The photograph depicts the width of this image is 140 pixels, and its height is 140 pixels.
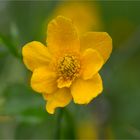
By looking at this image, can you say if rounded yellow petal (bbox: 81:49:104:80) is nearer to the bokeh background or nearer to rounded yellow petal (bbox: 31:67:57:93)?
rounded yellow petal (bbox: 31:67:57:93)

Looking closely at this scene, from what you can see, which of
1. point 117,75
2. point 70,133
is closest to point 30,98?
point 70,133

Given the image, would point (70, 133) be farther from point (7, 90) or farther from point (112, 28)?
point (112, 28)

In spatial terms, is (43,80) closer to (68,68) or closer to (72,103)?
(68,68)

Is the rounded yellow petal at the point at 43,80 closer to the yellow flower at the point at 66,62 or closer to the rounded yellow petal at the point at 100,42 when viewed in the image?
the yellow flower at the point at 66,62

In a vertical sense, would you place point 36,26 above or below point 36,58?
below

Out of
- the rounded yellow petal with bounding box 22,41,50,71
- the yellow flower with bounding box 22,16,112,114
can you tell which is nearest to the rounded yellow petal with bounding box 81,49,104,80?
the yellow flower with bounding box 22,16,112,114

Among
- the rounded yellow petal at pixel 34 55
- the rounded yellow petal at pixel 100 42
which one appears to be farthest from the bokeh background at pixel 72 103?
the rounded yellow petal at pixel 100 42
